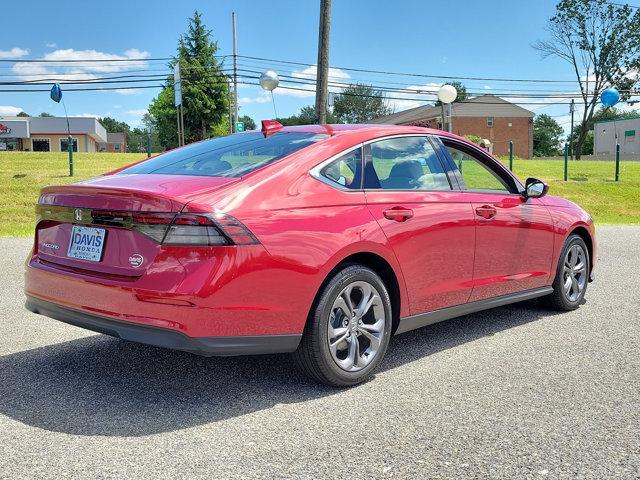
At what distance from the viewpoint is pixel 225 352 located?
11.1ft

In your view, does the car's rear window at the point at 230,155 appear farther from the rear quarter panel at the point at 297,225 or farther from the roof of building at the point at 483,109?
the roof of building at the point at 483,109

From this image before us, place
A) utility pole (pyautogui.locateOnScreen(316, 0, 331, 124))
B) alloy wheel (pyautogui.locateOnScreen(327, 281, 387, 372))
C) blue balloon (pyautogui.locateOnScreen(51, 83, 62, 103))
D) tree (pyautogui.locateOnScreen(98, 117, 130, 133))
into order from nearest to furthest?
alloy wheel (pyautogui.locateOnScreen(327, 281, 387, 372)) → utility pole (pyautogui.locateOnScreen(316, 0, 331, 124)) → blue balloon (pyautogui.locateOnScreen(51, 83, 62, 103)) → tree (pyautogui.locateOnScreen(98, 117, 130, 133))

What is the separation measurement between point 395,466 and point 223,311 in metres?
1.14

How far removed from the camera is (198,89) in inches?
2080

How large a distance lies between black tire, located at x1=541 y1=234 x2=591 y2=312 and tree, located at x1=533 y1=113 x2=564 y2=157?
4045 inches

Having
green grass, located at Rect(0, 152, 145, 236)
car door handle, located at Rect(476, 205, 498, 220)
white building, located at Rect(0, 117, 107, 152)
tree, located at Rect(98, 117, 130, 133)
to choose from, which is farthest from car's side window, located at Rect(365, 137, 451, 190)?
tree, located at Rect(98, 117, 130, 133)

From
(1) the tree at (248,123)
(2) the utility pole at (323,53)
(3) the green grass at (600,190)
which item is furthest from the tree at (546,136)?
(2) the utility pole at (323,53)

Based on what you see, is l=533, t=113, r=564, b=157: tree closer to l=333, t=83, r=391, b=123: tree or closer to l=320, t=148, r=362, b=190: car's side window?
l=333, t=83, r=391, b=123: tree

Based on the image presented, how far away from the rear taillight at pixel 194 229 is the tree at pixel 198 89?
2017 inches

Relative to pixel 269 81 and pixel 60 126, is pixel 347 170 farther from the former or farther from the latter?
pixel 60 126

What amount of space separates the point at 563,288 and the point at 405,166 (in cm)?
230

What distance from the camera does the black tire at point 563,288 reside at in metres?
5.75

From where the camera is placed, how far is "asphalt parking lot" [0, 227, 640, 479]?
287cm

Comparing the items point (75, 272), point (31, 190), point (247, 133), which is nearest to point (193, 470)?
point (75, 272)
